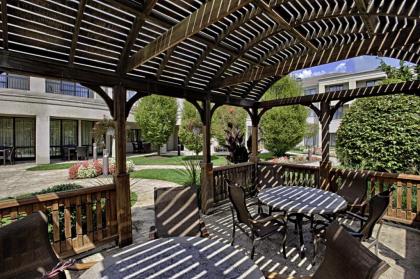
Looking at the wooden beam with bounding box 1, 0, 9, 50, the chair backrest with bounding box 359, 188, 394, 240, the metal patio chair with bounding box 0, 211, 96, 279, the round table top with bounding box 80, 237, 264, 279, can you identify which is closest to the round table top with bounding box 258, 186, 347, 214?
the chair backrest with bounding box 359, 188, 394, 240

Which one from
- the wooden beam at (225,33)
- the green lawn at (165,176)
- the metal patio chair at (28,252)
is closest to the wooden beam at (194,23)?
the wooden beam at (225,33)

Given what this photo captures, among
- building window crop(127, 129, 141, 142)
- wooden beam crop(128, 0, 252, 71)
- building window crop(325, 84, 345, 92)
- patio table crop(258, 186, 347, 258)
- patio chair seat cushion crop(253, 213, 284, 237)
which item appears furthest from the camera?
building window crop(325, 84, 345, 92)

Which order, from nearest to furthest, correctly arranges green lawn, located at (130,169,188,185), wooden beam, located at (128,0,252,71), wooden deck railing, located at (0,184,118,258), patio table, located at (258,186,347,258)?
wooden beam, located at (128,0,252,71), wooden deck railing, located at (0,184,118,258), patio table, located at (258,186,347,258), green lawn, located at (130,169,188,185)

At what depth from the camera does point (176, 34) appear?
2.56 metres

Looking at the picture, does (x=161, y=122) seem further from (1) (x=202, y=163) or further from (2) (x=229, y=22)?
(2) (x=229, y=22)

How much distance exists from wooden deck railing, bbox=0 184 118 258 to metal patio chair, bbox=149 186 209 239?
4.07 feet

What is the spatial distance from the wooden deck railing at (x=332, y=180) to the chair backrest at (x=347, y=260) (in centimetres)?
342

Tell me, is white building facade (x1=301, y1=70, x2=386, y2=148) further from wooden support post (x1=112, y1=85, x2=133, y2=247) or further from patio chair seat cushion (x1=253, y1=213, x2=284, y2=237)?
wooden support post (x1=112, y1=85, x2=133, y2=247)

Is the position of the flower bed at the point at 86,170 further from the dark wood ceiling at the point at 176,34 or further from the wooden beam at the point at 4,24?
the wooden beam at the point at 4,24

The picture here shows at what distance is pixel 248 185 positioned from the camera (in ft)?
20.8

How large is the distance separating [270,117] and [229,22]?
35.2 feet

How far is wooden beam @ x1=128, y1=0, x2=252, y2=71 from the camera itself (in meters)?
1.94

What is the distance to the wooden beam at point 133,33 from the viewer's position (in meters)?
2.65

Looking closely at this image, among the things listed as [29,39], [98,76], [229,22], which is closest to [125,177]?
[98,76]
